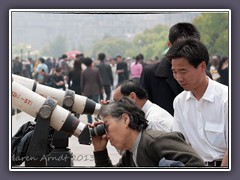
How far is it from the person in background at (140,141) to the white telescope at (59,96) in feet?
5.15

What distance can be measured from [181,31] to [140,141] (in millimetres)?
1760

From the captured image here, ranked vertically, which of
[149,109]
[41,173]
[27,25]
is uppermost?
[27,25]

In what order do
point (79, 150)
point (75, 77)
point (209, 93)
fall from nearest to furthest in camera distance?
point (209, 93) < point (79, 150) < point (75, 77)

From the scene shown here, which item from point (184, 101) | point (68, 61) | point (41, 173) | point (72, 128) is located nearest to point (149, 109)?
point (72, 128)

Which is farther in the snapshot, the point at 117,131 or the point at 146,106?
the point at 146,106

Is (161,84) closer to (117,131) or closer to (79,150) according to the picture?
(79,150)

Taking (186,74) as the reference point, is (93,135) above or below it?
below

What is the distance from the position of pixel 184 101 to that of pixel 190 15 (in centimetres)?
68

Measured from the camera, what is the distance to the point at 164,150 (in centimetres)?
402

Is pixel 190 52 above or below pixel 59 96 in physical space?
above

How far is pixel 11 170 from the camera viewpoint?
4.57 m

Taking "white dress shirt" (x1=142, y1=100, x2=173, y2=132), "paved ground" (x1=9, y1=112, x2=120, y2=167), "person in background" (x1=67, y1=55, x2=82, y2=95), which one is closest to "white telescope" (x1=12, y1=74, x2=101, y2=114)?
"paved ground" (x1=9, y1=112, x2=120, y2=167)

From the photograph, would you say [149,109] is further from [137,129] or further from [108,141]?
[137,129]

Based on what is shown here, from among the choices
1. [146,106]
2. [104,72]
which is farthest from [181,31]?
[104,72]
